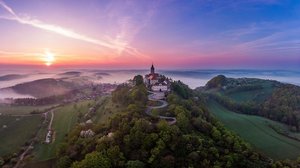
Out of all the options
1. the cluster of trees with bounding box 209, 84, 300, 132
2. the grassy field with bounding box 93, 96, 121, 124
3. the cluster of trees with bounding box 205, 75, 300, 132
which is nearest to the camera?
the grassy field with bounding box 93, 96, 121, 124

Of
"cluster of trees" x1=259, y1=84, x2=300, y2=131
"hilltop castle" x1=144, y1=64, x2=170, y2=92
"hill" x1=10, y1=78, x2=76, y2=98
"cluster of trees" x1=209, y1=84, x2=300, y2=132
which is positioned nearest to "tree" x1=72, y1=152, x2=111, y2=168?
"hilltop castle" x1=144, y1=64, x2=170, y2=92

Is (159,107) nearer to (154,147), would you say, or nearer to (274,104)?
(154,147)

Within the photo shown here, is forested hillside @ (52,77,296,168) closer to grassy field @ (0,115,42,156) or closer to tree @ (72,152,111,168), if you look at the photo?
tree @ (72,152,111,168)

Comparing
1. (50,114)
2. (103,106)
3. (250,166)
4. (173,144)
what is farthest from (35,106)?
(250,166)

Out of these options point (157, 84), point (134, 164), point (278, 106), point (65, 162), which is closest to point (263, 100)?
point (278, 106)

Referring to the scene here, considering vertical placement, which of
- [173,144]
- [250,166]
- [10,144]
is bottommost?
[10,144]

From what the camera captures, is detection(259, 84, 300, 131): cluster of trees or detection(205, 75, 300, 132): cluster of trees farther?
detection(205, 75, 300, 132): cluster of trees

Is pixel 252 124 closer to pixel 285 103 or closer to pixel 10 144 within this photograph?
pixel 285 103
